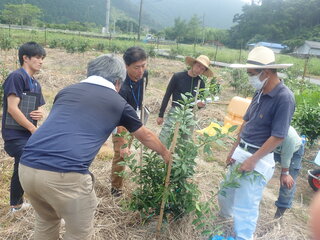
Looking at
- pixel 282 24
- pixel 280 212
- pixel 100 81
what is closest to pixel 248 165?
pixel 280 212

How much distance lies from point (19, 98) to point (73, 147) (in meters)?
1.13

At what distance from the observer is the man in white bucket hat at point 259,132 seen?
222 centimetres

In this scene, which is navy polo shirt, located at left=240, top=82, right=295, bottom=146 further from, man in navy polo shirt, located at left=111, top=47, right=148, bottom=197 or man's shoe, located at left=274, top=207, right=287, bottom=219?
man in navy polo shirt, located at left=111, top=47, right=148, bottom=197

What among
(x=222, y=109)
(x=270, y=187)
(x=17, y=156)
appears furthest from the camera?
(x=222, y=109)

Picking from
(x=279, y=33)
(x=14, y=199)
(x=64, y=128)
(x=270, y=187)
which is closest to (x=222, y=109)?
(x=270, y=187)

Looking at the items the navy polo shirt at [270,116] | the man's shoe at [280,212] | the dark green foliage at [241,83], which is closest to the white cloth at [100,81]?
the navy polo shirt at [270,116]

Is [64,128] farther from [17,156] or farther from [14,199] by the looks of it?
[14,199]

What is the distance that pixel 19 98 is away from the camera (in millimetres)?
2459

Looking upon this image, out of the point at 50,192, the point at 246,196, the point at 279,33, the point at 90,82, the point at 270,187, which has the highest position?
the point at 279,33

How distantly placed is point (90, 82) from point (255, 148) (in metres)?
1.51

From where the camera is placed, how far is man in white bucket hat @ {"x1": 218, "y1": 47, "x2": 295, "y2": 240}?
2217mm

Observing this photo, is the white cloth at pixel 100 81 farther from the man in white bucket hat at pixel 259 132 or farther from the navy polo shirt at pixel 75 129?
the man in white bucket hat at pixel 259 132

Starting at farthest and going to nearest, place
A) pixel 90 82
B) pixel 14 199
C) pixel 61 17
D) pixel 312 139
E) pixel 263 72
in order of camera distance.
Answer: pixel 61 17 → pixel 312 139 → pixel 14 199 → pixel 263 72 → pixel 90 82

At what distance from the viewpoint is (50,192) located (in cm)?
164
